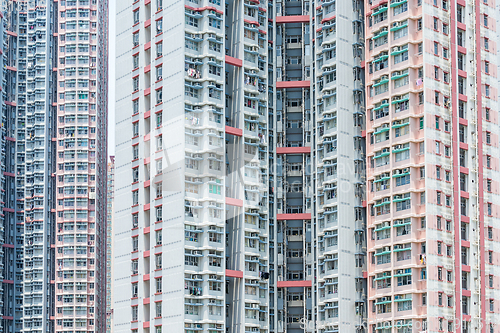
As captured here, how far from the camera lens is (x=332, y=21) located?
111 m

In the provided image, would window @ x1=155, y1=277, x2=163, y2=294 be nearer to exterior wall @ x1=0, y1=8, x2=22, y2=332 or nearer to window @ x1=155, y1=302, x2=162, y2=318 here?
window @ x1=155, y1=302, x2=162, y2=318

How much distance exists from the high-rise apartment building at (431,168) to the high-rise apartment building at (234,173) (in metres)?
3.74

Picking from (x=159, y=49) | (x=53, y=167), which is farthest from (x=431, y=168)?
(x=53, y=167)

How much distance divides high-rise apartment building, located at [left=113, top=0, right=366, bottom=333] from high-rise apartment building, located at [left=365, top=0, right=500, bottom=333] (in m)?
3.74

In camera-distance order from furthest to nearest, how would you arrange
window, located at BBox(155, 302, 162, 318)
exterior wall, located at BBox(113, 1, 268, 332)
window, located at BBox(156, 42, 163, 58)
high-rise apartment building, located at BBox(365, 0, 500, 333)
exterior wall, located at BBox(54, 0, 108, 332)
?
exterior wall, located at BBox(54, 0, 108, 332)
window, located at BBox(156, 42, 163, 58)
window, located at BBox(155, 302, 162, 318)
exterior wall, located at BBox(113, 1, 268, 332)
high-rise apartment building, located at BBox(365, 0, 500, 333)

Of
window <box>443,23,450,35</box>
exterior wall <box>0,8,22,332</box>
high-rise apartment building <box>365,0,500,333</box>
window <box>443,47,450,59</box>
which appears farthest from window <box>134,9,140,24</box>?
exterior wall <box>0,8,22,332</box>

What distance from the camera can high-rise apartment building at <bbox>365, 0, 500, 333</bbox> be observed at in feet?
318

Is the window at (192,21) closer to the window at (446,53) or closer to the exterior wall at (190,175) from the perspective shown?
the exterior wall at (190,175)

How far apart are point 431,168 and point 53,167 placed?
3386 inches

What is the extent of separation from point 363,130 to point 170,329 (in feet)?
107

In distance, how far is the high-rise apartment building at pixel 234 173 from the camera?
10175 cm

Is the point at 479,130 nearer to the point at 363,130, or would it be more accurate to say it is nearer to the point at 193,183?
the point at 363,130

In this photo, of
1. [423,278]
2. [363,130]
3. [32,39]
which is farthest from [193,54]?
[32,39]

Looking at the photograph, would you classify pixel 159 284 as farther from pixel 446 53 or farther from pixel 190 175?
pixel 446 53
